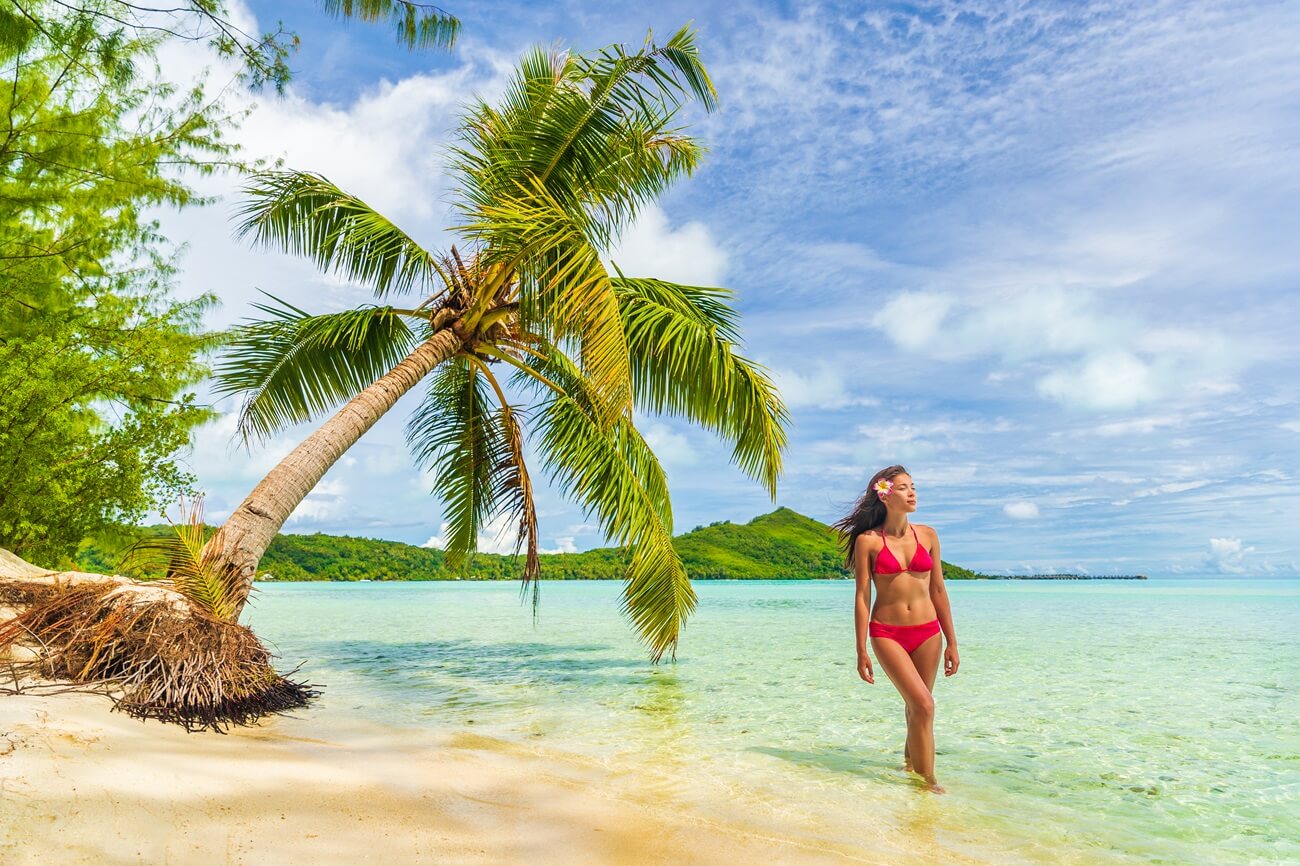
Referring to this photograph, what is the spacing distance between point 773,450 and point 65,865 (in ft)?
24.7

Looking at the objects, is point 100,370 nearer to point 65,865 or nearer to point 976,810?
point 65,865

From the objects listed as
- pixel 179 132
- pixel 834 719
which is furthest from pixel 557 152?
pixel 179 132

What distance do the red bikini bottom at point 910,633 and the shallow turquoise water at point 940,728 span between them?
892 millimetres

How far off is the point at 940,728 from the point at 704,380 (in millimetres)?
4334

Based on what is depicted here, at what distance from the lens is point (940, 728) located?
7.02 m

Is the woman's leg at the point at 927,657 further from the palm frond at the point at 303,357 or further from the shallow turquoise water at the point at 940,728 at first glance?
the palm frond at the point at 303,357

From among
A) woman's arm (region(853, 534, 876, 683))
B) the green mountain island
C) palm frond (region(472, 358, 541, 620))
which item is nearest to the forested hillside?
the green mountain island

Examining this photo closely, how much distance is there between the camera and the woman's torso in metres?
4.71

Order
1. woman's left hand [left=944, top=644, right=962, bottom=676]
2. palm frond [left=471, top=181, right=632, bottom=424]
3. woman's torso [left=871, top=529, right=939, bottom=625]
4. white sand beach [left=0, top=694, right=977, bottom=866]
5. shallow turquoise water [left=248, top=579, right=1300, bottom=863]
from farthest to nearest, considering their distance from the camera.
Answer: palm frond [left=471, top=181, right=632, bottom=424]
woman's left hand [left=944, top=644, right=962, bottom=676]
woman's torso [left=871, top=529, right=939, bottom=625]
shallow turquoise water [left=248, top=579, right=1300, bottom=863]
white sand beach [left=0, top=694, right=977, bottom=866]

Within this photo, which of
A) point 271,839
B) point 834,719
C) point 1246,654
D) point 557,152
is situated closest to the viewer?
point 271,839

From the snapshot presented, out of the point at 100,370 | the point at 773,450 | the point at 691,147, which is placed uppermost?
the point at 691,147

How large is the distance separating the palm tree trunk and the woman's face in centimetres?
535

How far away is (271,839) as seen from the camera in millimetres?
3164

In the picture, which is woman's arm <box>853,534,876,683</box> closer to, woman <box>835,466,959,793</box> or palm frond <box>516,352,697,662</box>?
woman <box>835,466,959,793</box>
